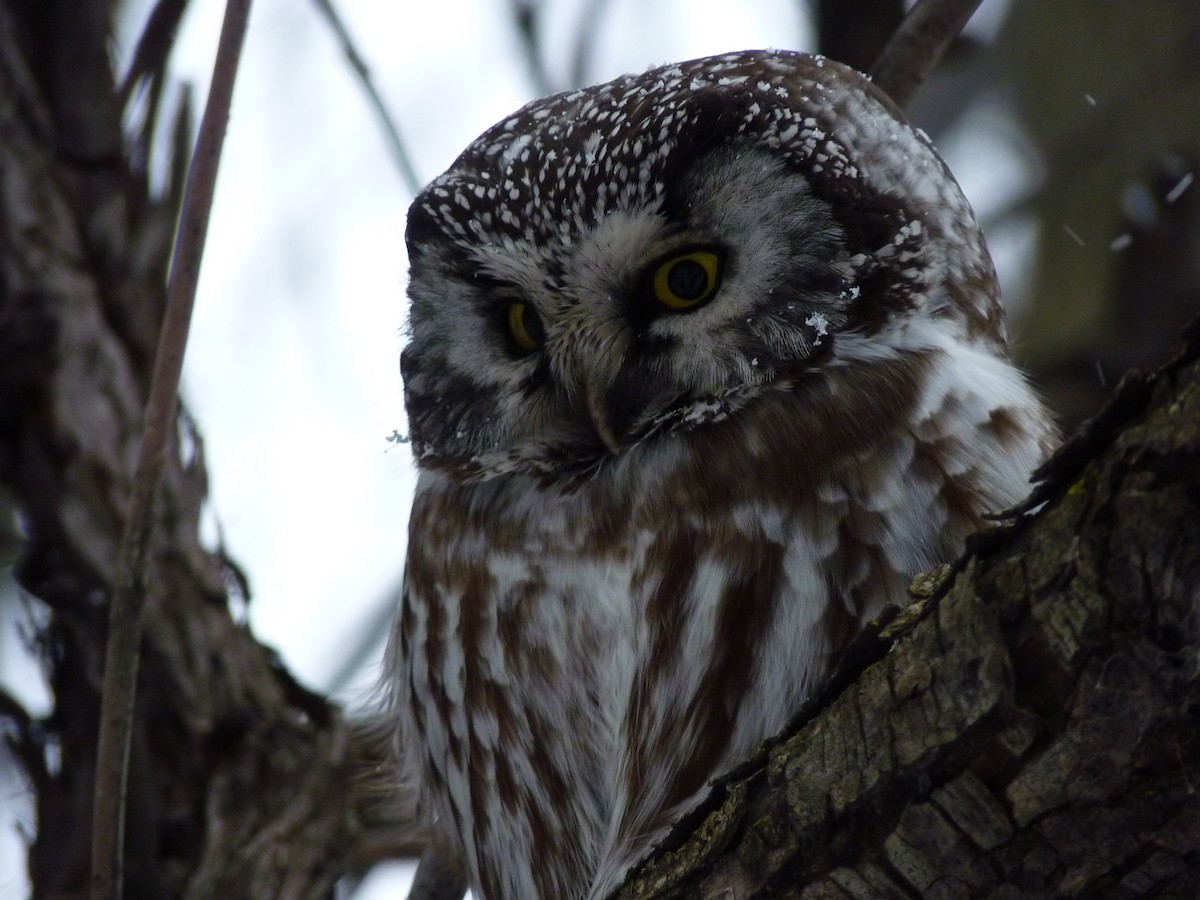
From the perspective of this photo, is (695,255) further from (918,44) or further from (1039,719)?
(1039,719)

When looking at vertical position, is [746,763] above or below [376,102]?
below

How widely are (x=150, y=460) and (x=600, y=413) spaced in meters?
0.82

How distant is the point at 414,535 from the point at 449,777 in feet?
1.72

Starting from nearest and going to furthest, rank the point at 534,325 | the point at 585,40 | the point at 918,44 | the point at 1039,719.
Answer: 1. the point at 1039,719
2. the point at 534,325
3. the point at 918,44
4. the point at 585,40

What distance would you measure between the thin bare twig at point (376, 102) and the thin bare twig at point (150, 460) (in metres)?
1.15

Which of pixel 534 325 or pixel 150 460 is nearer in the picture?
pixel 150 460

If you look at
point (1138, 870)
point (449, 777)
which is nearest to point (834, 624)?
point (1138, 870)

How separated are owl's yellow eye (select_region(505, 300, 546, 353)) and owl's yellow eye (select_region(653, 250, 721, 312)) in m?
0.29

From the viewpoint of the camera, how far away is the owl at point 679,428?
251cm

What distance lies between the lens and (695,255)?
2.69m

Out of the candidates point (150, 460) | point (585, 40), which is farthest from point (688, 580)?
point (585, 40)

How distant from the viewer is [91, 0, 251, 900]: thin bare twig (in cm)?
227

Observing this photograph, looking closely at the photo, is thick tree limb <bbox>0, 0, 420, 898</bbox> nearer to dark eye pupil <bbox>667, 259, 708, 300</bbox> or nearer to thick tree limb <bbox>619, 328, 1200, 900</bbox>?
dark eye pupil <bbox>667, 259, 708, 300</bbox>

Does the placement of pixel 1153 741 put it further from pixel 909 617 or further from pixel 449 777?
pixel 449 777
